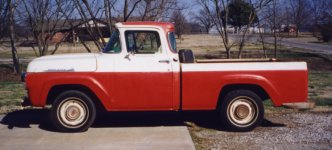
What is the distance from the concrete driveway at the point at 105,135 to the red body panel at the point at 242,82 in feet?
2.15

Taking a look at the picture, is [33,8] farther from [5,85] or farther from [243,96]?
[243,96]

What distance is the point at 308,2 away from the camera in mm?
40281

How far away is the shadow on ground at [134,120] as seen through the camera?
26.5 ft

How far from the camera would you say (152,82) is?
7.35m

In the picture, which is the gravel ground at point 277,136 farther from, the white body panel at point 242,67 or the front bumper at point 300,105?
the white body panel at point 242,67

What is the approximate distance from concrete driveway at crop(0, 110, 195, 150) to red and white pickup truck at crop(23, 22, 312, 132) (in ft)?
1.29

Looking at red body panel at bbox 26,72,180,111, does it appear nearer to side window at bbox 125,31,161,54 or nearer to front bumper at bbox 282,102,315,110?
side window at bbox 125,31,161,54

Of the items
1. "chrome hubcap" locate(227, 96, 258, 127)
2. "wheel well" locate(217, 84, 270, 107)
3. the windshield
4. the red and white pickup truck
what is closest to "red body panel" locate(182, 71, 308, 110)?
the red and white pickup truck

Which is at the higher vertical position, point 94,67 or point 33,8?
point 33,8

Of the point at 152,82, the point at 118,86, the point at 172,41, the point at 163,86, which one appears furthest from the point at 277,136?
the point at 118,86

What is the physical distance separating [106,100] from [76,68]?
28.9 inches

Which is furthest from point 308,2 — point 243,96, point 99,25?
point 243,96

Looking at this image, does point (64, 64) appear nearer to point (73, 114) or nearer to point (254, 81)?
point (73, 114)

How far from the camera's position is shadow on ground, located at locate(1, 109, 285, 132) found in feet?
26.5
